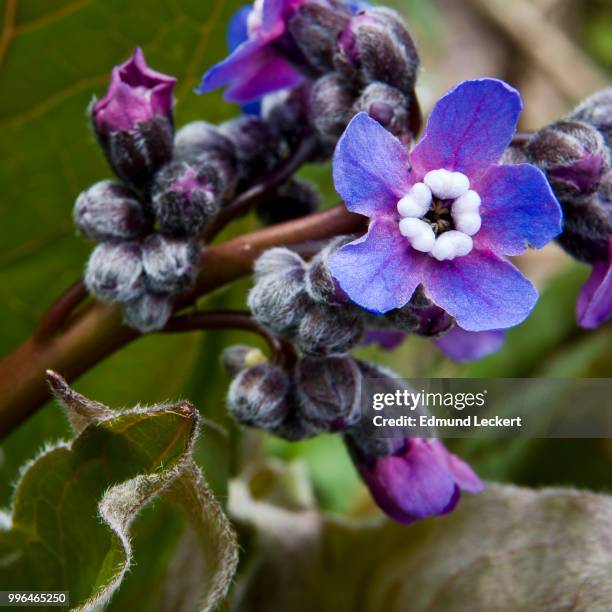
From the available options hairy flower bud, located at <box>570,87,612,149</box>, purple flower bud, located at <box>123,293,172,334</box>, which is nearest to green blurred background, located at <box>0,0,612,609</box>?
purple flower bud, located at <box>123,293,172,334</box>

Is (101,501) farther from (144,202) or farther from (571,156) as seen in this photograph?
(571,156)

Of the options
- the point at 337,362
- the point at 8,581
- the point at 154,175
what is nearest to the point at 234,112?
the point at 154,175

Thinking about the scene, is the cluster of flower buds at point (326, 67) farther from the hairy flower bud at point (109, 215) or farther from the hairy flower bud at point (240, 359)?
the hairy flower bud at point (240, 359)

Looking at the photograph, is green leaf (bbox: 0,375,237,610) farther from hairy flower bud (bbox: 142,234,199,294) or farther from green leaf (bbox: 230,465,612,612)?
green leaf (bbox: 230,465,612,612)

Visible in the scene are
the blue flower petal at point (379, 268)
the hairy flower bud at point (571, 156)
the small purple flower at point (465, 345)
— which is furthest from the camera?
the small purple flower at point (465, 345)

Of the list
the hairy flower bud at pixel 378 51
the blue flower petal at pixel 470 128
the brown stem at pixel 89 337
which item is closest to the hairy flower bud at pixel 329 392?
the brown stem at pixel 89 337

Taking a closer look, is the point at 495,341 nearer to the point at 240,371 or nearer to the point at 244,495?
the point at 240,371

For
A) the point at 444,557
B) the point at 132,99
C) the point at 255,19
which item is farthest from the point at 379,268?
the point at 444,557
